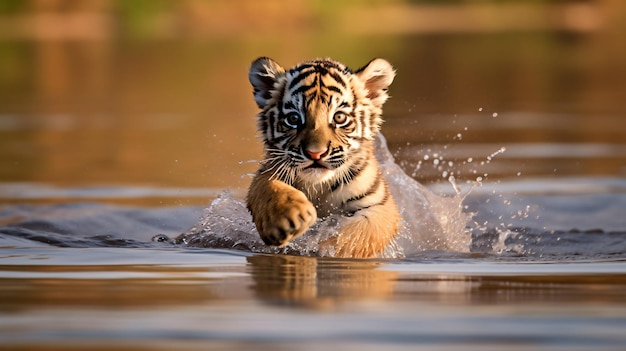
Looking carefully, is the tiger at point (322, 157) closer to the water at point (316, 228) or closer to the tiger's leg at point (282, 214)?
the tiger's leg at point (282, 214)

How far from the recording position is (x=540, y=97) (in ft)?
62.3

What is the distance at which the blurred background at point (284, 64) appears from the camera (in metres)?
12.2

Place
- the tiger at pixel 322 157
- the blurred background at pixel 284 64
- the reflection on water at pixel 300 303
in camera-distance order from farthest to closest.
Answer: the blurred background at pixel 284 64, the tiger at pixel 322 157, the reflection on water at pixel 300 303

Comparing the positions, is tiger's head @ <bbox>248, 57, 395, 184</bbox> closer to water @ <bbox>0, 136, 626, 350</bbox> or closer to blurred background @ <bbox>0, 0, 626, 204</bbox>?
water @ <bbox>0, 136, 626, 350</bbox>

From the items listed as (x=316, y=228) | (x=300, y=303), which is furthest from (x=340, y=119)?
(x=300, y=303)

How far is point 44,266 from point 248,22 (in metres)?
30.5

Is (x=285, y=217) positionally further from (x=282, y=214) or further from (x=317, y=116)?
(x=317, y=116)

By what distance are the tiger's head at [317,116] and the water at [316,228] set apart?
1.19 feet

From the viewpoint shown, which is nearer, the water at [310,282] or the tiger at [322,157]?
the water at [310,282]

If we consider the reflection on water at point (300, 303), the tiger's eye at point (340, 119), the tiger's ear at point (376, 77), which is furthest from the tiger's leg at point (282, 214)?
the tiger's ear at point (376, 77)

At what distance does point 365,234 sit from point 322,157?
483 millimetres

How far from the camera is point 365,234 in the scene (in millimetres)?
7051

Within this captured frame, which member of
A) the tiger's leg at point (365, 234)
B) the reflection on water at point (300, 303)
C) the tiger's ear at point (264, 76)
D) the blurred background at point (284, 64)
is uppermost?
the blurred background at point (284, 64)

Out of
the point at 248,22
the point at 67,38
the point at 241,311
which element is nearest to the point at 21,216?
the point at 241,311
